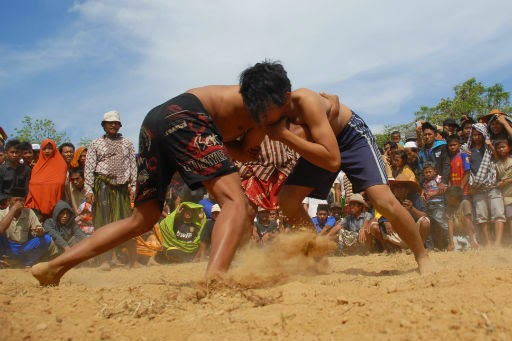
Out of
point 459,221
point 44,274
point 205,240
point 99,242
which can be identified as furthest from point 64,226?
point 459,221

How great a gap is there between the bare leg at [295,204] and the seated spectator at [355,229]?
3192 mm

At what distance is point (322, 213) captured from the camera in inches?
312

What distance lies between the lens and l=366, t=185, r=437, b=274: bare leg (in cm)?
355

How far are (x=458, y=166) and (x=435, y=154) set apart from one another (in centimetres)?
52

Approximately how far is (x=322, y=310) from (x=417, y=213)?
4628mm

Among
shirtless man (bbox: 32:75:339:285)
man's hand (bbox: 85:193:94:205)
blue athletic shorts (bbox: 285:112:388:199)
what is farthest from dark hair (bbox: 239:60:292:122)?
man's hand (bbox: 85:193:94:205)

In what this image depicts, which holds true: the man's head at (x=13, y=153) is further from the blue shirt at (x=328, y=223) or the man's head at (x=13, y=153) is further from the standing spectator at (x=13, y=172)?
the blue shirt at (x=328, y=223)

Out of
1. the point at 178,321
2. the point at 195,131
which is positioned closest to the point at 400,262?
the point at 195,131

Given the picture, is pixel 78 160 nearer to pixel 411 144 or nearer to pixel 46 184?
pixel 46 184

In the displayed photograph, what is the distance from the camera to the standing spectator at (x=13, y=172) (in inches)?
293

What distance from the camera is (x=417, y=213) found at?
6.47 metres

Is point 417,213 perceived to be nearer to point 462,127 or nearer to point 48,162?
point 462,127

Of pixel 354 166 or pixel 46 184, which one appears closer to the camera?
pixel 354 166

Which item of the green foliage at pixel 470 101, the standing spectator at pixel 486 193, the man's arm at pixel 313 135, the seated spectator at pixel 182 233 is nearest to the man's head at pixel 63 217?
the seated spectator at pixel 182 233
